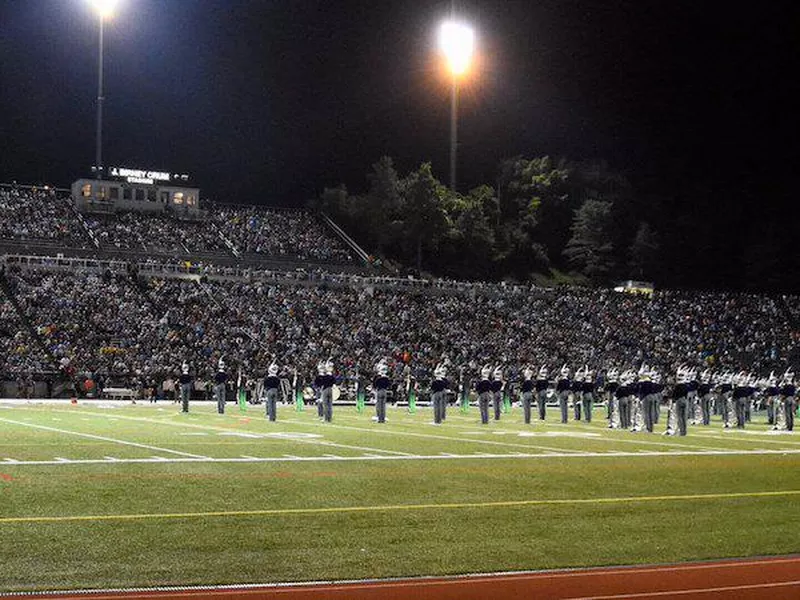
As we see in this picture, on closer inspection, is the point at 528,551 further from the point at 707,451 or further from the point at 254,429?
the point at 254,429

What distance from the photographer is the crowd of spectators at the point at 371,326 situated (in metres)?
43.6

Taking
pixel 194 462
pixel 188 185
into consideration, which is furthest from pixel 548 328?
pixel 194 462

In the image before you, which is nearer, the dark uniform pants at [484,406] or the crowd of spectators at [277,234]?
the dark uniform pants at [484,406]

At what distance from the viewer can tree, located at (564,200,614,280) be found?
7512cm

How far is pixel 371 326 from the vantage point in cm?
5003

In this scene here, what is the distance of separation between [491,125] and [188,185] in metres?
27.7

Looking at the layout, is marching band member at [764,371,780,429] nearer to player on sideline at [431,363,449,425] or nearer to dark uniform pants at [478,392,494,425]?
dark uniform pants at [478,392,494,425]

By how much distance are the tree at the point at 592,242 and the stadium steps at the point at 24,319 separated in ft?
134

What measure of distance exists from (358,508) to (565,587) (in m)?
3.64

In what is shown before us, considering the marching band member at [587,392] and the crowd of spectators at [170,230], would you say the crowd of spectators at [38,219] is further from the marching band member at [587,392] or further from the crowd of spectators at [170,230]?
the marching band member at [587,392]

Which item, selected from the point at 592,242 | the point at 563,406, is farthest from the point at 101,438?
the point at 592,242

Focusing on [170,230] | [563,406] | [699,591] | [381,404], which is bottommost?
[699,591]

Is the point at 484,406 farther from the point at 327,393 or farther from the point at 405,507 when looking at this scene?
the point at 405,507

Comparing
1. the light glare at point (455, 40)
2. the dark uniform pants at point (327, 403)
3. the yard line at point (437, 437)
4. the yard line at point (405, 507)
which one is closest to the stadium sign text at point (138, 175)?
the light glare at point (455, 40)
